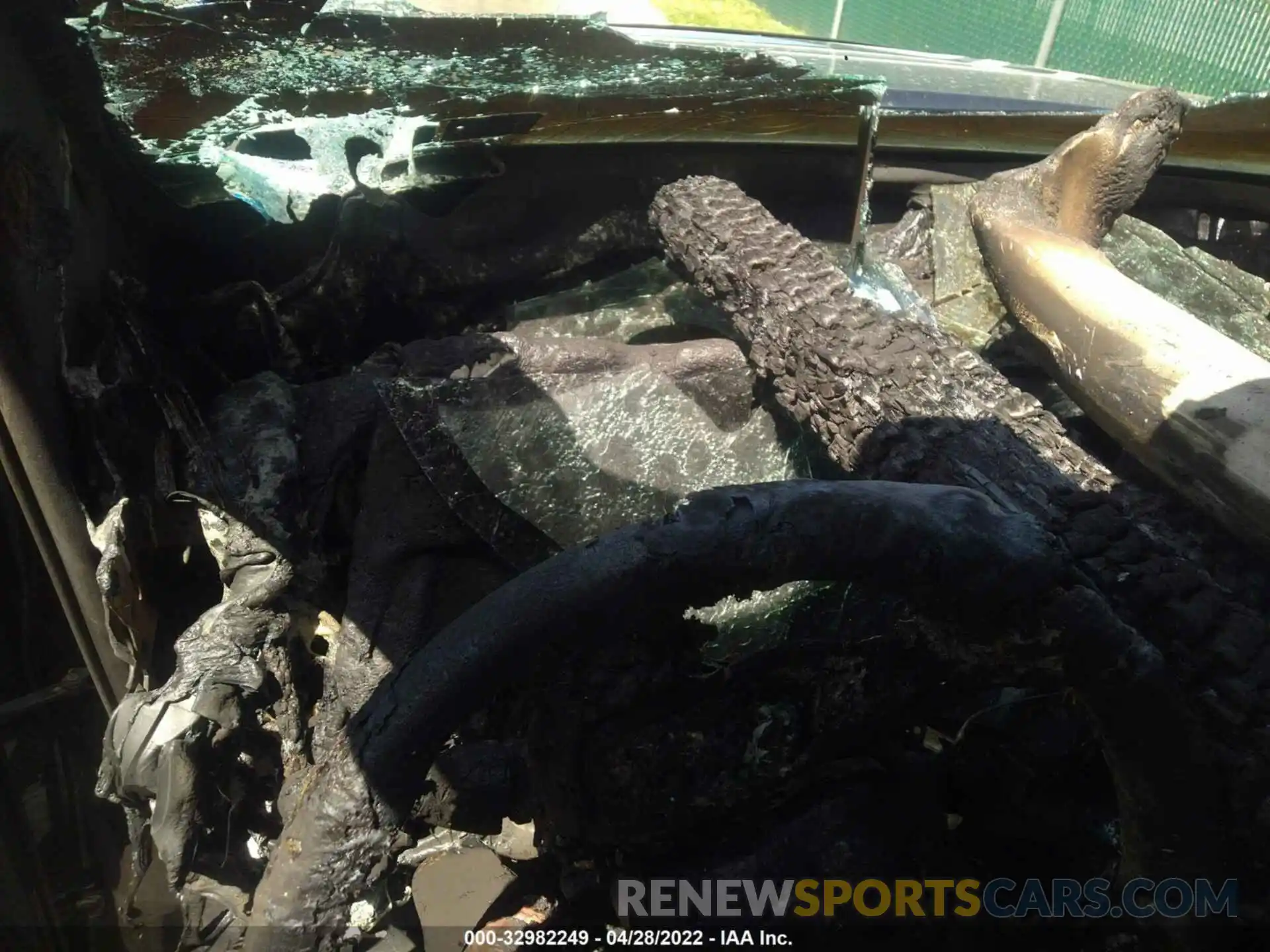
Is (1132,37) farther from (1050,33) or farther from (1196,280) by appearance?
(1196,280)

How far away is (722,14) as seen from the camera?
403 inches

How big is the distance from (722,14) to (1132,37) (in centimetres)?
446

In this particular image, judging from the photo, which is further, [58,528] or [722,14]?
[722,14]

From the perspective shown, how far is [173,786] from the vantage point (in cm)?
166

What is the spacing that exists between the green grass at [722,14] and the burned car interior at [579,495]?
6554 millimetres

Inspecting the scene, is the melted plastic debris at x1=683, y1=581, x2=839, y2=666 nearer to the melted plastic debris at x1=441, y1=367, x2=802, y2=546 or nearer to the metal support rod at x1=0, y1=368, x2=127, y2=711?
the melted plastic debris at x1=441, y1=367, x2=802, y2=546

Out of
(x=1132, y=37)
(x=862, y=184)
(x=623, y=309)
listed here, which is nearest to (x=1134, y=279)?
(x=862, y=184)

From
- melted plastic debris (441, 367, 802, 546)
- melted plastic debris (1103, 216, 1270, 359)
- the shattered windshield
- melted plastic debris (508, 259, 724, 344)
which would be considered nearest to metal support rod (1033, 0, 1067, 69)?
the shattered windshield

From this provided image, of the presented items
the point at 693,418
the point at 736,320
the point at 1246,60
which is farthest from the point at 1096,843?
the point at 1246,60

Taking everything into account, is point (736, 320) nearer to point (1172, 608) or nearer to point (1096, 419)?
point (1096, 419)

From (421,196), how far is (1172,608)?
6.88ft

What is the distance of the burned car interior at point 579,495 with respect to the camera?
1.31 meters
